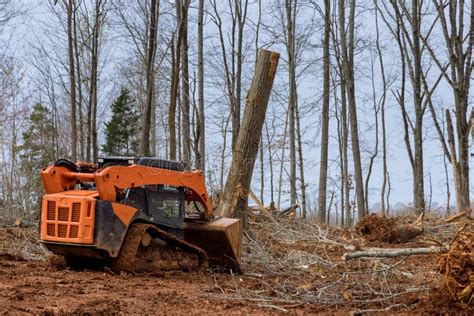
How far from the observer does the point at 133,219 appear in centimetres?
700

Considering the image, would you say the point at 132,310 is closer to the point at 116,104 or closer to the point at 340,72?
the point at 340,72

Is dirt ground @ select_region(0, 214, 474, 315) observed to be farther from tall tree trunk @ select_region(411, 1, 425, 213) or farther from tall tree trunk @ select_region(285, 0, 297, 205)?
tall tree trunk @ select_region(285, 0, 297, 205)

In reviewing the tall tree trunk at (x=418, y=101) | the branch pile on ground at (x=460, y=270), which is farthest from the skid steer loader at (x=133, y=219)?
the tall tree trunk at (x=418, y=101)

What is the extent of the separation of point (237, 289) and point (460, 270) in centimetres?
207

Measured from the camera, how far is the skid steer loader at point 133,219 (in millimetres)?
6691

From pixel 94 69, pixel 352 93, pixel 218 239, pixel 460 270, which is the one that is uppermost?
pixel 94 69

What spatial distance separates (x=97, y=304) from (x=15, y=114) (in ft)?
83.3

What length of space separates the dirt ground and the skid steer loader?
0.92 ft

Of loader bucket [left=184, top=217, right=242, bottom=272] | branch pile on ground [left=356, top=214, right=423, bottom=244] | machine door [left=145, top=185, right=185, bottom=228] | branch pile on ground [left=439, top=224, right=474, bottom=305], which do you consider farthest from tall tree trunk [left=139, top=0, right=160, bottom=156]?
branch pile on ground [left=439, top=224, right=474, bottom=305]

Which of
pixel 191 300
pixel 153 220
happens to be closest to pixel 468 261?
pixel 191 300

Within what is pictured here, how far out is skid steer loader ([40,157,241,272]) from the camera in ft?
22.0

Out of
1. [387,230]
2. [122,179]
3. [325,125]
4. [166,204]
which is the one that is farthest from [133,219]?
[325,125]

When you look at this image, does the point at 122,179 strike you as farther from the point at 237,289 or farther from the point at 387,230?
the point at 387,230

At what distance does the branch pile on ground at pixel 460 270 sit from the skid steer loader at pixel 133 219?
3602 millimetres
